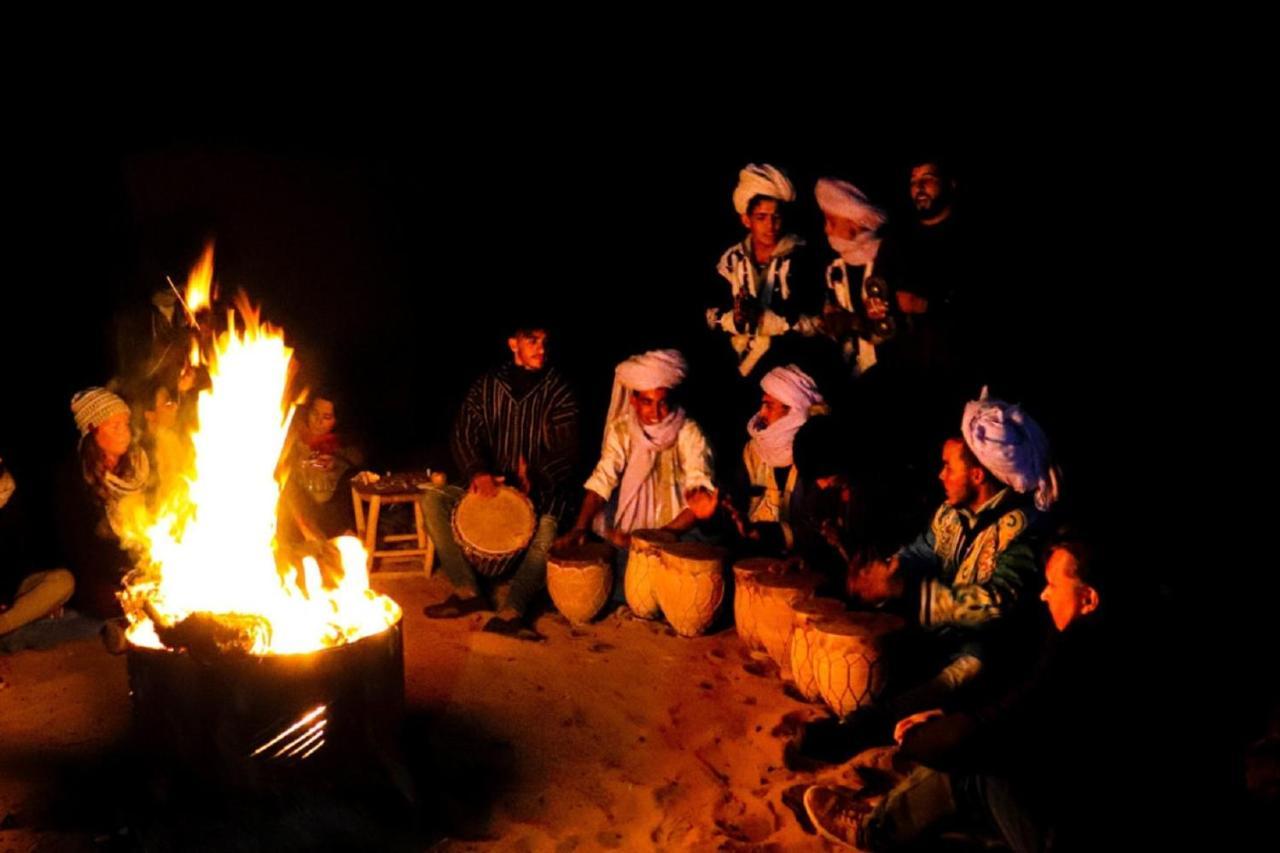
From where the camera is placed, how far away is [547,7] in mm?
8969

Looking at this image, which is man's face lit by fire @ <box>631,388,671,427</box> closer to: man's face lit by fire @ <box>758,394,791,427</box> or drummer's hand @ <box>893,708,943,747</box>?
man's face lit by fire @ <box>758,394,791,427</box>

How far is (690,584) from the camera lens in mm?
6547

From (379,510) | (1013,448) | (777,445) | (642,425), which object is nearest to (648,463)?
(642,425)

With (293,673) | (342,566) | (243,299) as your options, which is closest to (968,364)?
(342,566)

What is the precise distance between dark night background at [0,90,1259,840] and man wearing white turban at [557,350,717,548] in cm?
95

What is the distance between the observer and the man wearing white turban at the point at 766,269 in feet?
22.7

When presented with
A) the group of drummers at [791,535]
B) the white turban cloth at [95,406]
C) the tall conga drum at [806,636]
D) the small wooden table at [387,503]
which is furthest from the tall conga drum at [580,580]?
the white turban cloth at [95,406]

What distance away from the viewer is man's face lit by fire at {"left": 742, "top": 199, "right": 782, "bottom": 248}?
697 centimetres

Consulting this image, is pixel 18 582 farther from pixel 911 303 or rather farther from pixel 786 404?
pixel 911 303

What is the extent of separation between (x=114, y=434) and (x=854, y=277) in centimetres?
460

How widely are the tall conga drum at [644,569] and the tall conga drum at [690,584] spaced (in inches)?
2.2

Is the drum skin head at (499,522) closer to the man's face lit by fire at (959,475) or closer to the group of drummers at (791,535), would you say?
the group of drummers at (791,535)

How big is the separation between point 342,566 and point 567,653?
1.89 metres

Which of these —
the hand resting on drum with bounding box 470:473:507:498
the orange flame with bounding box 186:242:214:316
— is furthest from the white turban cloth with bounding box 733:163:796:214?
the orange flame with bounding box 186:242:214:316
